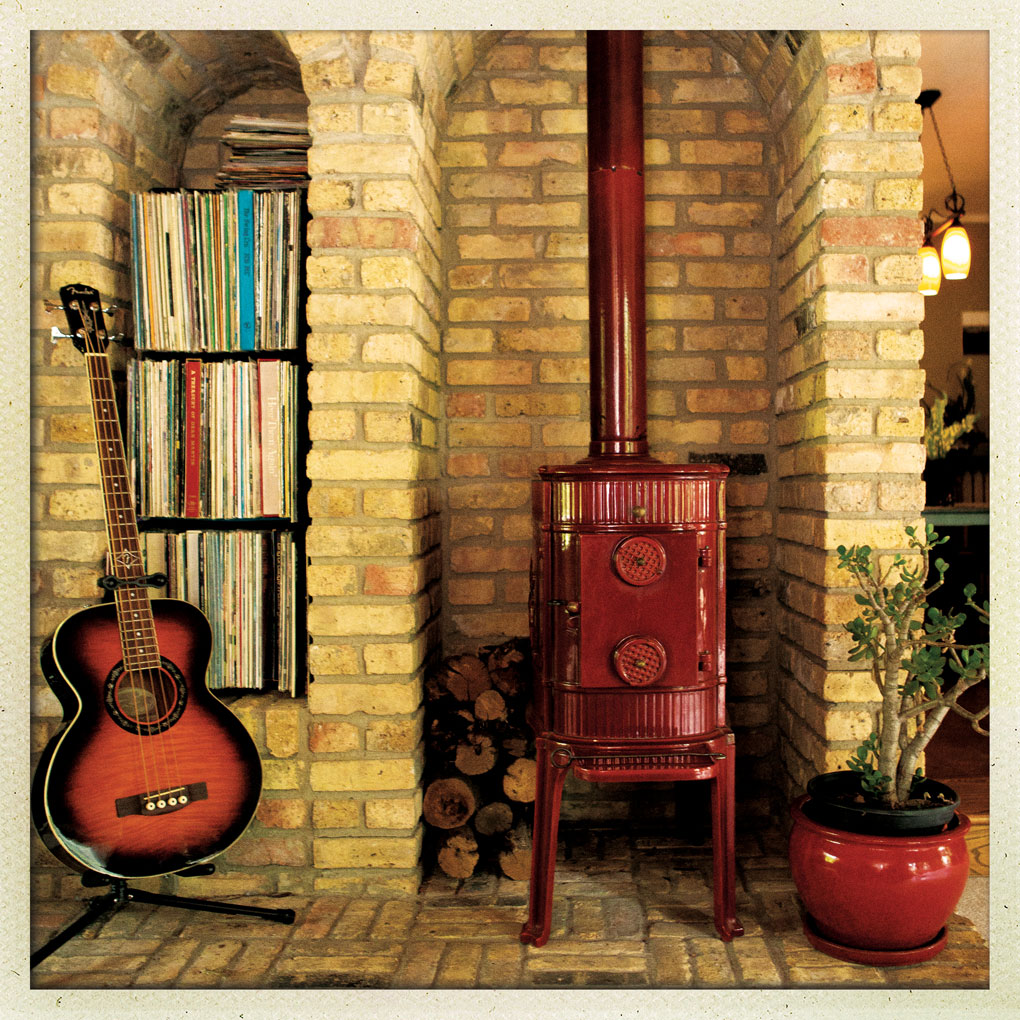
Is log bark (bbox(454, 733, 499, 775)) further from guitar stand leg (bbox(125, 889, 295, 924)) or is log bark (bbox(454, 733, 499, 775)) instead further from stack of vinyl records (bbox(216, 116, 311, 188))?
stack of vinyl records (bbox(216, 116, 311, 188))

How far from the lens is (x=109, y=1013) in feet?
5.33

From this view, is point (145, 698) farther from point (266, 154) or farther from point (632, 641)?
point (266, 154)

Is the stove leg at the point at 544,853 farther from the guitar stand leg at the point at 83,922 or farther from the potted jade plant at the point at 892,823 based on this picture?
the guitar stand leg at the point at 83,922

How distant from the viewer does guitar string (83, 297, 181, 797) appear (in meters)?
1.79

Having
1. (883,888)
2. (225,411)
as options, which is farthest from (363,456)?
(883,888)

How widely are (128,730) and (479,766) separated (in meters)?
0.84

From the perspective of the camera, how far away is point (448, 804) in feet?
6.89

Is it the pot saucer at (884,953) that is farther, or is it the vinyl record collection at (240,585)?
the vinyl record collection at (240,585)

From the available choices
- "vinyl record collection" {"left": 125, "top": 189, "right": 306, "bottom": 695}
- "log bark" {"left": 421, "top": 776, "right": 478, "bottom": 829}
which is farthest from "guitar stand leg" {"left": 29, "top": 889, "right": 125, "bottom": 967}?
"log bark" {"left": 421, "top": 776, "right": 478, "bottom": 829}

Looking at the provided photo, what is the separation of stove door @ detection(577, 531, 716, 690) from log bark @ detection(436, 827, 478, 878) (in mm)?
646

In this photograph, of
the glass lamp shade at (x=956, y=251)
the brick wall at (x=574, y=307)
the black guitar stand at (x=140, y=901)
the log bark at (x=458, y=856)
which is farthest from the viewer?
the glass lamp shade at (x=956, y=251)

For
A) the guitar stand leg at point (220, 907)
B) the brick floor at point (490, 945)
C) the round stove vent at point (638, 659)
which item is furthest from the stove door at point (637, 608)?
the guitar stand leg at point (220, 907)

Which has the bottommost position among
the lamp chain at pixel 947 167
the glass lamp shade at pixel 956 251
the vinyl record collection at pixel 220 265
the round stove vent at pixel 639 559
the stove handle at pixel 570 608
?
the stove handle at pixel 570 608

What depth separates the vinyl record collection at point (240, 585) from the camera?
2.05 meters
